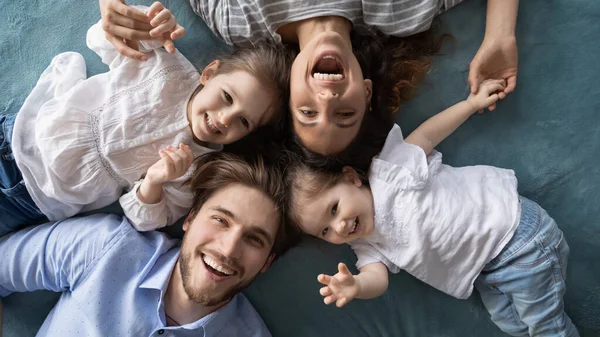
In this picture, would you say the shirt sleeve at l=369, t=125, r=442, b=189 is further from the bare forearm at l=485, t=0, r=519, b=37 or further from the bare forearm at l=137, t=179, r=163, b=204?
the bare forearm at l=137, t=179, r=163, b=204

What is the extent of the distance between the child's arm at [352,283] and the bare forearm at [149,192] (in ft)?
1.43

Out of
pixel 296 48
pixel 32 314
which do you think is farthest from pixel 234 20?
pixel 32 314

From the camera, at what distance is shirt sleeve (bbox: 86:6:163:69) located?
1272mm

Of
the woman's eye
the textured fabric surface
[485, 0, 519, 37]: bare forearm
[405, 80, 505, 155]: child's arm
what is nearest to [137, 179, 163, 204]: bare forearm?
the textured fabric surface

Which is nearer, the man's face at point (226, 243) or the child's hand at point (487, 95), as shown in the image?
the man's face at point (226, 243)

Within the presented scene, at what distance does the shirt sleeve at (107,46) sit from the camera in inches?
50.1

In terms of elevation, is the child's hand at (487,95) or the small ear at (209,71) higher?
the small ear at (209,71)

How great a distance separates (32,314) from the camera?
1.35m

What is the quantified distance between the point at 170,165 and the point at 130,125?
0.17 m

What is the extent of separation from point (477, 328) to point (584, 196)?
0.44 metres

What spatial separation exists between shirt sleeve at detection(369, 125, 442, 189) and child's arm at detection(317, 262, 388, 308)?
214mm

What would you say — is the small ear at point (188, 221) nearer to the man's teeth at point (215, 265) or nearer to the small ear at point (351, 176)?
the man's teeth at point (215, 265)

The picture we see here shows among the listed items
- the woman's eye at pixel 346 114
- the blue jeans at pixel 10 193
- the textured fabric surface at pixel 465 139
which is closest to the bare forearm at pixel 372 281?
the textured fabric surface at pixel 465 139

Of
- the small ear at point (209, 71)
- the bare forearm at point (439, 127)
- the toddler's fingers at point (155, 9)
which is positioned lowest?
the bare forearm at point (439, 127)
